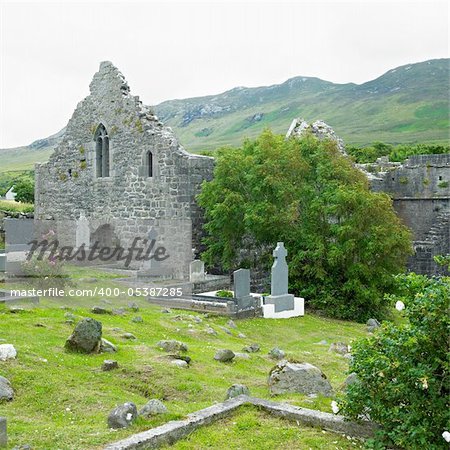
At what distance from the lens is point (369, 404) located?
7062mm

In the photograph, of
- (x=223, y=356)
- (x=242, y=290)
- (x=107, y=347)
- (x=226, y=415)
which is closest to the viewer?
(x=226, y=415)

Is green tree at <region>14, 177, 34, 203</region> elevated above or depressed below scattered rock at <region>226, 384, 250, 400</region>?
above

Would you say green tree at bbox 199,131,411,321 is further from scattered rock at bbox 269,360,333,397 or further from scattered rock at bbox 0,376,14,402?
scattered rock at bbox 0,376,14,402

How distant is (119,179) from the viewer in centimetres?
2617

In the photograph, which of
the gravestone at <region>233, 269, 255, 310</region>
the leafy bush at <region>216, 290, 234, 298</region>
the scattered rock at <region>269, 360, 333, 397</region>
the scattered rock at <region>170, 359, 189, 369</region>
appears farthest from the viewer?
the leafy bush at <region>216, 290, 234, 298</region>

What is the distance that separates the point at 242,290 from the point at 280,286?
1530mm

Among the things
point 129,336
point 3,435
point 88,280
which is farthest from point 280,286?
point 3,435

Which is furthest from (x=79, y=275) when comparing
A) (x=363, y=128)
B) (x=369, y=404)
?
(x=363, y=128)

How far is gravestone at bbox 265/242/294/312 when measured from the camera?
19094 millimetres

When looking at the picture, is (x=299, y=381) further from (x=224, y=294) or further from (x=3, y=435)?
(x=224, y=294)

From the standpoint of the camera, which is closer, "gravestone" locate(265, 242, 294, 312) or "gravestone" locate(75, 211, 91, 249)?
"gravestone" locate(265, 242, 294, 312)

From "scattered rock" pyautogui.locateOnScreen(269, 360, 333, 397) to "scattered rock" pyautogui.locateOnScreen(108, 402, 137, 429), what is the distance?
252cm

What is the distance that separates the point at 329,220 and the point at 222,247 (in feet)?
13.3

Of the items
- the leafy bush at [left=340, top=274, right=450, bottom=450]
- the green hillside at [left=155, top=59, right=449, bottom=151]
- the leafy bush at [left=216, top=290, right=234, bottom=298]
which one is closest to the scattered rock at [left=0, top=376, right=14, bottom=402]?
the leafy bush at [left=340, top=274, right=450, bottom=450]
